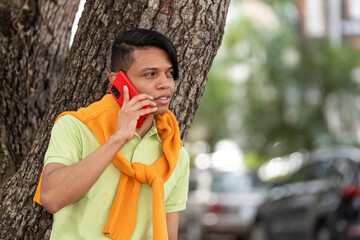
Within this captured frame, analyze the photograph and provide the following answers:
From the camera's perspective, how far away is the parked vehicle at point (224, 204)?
14750mm

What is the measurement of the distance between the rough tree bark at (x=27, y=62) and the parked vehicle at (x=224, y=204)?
31.2 ft

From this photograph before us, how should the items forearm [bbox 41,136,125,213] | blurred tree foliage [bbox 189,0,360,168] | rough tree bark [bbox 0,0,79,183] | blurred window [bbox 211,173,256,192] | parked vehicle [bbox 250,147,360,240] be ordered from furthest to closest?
blurred tree foliage [bbox 189,0,360,168]
blurred window [bbox 211,173,256,192]
parked vehicle [bbox 250,147,360,240]
rough tree bark [bbox 0,0,79,183]
forearm [bbox 41,136,125,213]

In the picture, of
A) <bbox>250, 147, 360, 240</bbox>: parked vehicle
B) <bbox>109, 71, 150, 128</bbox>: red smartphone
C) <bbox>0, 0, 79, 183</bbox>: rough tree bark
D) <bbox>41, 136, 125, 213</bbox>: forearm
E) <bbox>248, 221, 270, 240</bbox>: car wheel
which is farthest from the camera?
<bbox>248, 221, 270, 240</bbox>: car wheel

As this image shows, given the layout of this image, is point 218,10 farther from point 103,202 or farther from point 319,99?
point 319,99

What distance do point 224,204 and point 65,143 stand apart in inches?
485

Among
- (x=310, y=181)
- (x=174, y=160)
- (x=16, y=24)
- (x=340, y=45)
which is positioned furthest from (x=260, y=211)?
(x=340, y=45)

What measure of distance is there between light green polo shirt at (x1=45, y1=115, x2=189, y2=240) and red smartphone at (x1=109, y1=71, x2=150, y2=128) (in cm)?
15

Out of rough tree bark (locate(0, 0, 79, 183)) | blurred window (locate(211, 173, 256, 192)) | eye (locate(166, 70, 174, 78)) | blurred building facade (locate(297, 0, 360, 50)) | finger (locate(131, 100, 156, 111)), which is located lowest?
finger (locate(131, 100, 156, 111))

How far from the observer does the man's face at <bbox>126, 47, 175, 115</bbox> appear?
2982 millimetres

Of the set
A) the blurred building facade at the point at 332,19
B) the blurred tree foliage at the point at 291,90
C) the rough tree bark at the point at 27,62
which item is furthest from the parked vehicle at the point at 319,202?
the blurred building facade at the point at 332,19

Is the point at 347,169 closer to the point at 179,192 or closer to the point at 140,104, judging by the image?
the point at 179,192

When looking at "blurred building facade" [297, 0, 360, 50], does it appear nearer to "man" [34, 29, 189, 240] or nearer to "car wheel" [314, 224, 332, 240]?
"car wheel" [314, 224, 332, 240]

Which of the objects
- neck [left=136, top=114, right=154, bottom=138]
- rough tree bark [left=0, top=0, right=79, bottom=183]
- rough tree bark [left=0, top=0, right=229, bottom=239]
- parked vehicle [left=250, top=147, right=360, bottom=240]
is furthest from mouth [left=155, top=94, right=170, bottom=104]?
parked vehicle [left=250, top=147, right=360, bottom=240]

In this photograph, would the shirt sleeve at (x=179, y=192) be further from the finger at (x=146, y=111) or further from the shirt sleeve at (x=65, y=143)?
the shirt sleeve at (x=65, y=143)
